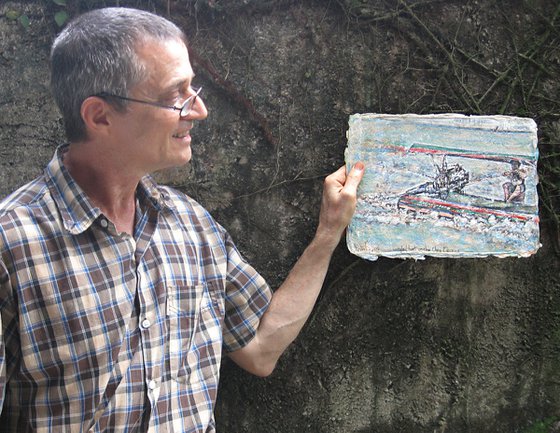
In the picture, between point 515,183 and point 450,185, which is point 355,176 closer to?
point 450,185

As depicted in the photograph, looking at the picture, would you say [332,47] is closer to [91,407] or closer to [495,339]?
[495,339]

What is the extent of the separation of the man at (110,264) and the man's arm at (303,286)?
0.50 ft

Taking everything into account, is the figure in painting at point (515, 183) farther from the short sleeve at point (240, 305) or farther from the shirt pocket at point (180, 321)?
the shirt pocket at point (180, 321)

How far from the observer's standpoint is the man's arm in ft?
5.68

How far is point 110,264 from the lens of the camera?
4.85 ft

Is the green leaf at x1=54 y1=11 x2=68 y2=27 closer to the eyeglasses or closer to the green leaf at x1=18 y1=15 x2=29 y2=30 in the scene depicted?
the green leaf at x1=18 y1=15 x2=29 y2=30

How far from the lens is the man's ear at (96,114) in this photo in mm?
1441

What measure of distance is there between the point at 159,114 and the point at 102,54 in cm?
18

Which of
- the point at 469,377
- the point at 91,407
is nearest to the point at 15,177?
the point at 91,407

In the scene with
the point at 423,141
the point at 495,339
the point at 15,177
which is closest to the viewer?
the point at 423,141

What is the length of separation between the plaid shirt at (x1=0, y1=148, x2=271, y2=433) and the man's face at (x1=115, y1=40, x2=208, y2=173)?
0.57ft

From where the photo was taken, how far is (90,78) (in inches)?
56.1

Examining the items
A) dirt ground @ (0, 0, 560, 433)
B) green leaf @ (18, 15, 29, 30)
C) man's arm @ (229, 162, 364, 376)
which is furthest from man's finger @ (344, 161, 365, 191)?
green leaf @ (18, 15, 29, 30)

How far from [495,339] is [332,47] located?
40.5 inches
